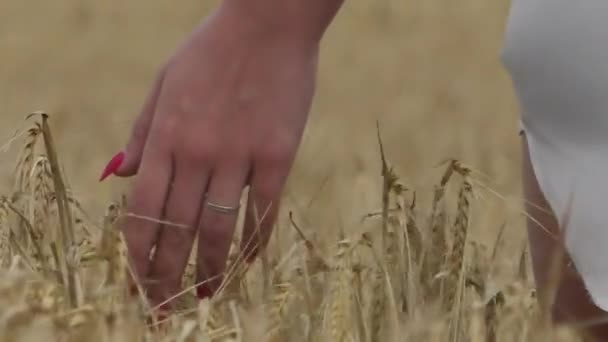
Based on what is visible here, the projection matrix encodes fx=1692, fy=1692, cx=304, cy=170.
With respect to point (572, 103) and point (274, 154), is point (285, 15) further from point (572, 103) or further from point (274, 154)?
point (572, 103)

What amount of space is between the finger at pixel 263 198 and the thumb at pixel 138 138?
0.11 metres

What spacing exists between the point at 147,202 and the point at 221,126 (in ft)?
0.33

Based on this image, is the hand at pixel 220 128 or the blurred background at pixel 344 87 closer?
the hand at pixel 220 128

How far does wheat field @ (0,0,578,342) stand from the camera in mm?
1430

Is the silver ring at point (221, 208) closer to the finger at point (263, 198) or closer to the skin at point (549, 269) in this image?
the finger at point (263, 198)

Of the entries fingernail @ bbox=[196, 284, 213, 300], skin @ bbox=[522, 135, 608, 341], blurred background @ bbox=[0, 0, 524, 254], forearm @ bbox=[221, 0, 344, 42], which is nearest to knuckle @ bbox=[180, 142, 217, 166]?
forearm @ bbox=[221, 0, 344, 42]

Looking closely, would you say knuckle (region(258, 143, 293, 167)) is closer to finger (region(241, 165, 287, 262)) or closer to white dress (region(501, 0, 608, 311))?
finger (region(241, 165, 287, 262))

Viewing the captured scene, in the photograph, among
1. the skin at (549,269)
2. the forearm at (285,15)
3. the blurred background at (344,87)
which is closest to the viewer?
the forearm at (285,15)

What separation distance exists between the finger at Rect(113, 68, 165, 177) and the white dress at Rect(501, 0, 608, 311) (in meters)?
0.30

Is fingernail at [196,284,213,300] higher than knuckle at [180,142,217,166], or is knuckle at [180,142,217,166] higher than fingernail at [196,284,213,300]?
knuckle at [180,142,217,166]

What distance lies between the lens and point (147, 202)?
1440 mm

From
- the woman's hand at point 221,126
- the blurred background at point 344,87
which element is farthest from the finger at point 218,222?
the blurred background at point 344,87

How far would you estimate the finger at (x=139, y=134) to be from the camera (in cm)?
148

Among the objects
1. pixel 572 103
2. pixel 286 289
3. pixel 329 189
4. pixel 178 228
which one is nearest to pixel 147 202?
pixel 178 228
